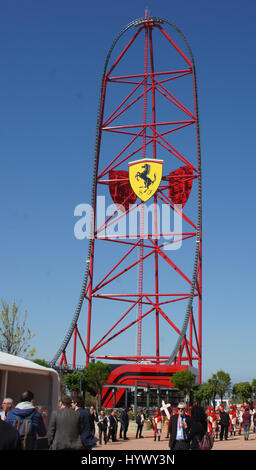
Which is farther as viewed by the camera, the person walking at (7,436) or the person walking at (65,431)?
the person walking at (65,431)

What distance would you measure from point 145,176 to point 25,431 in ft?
94.7

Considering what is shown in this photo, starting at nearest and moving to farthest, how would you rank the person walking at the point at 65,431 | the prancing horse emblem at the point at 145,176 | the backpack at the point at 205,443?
the person walking at the point at 65,431
the backpack at the point at 205,443
the prancing horse emblem at the point at 145,176

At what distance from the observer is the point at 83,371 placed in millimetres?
35250

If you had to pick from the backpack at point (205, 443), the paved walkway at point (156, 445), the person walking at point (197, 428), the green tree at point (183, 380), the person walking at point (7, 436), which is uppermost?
the person walking at point (7, 436)

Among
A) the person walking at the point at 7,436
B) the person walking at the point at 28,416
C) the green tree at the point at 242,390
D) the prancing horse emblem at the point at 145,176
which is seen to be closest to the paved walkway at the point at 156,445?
the person walking at the point at 28,416

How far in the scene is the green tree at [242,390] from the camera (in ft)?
215

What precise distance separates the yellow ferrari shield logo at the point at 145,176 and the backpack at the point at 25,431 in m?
28.1

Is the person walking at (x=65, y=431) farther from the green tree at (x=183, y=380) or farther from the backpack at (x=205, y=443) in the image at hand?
the green tree at (x=183, y=380)

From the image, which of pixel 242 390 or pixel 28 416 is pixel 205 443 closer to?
pixel 28 416

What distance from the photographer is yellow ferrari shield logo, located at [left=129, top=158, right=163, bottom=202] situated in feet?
114

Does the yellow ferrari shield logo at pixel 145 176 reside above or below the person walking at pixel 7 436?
above

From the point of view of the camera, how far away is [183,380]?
110ft
